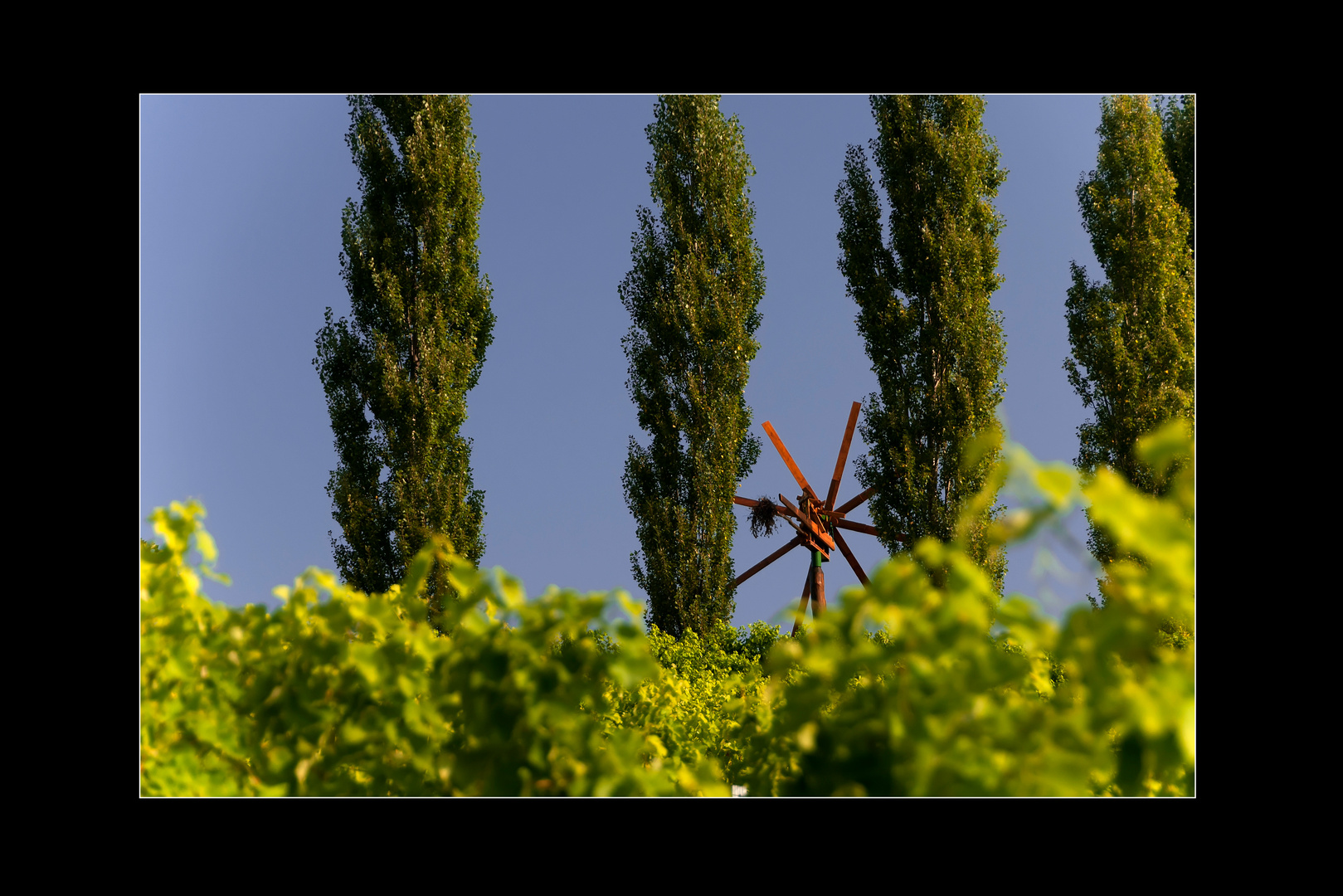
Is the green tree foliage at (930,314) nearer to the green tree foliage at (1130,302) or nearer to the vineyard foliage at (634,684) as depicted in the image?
the green tree foliage at (1130,302)

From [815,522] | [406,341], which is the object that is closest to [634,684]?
[406,341]

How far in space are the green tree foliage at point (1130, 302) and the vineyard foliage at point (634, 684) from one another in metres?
8.40

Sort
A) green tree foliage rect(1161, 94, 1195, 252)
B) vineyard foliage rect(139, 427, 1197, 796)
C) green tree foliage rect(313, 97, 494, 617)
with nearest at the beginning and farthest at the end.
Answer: vineyard foliage rect(139, 427, 1197, 796), green tree foliage rect(313, 97, 494, 617), green tree foliage rect(1161, 94, 1195, 252)

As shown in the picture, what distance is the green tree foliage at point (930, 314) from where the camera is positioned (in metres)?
9.90

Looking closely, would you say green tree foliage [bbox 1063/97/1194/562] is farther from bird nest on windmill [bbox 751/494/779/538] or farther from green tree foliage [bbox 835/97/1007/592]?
bird nest on windmill [bbox 751/494/779/538]

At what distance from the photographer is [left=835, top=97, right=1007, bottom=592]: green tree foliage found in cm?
990

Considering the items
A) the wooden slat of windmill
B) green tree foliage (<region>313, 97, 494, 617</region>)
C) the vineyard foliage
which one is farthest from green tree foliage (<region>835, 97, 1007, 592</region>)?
the vineyard foliage

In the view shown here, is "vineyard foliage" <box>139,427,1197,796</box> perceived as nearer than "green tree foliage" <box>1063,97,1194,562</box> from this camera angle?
Yes

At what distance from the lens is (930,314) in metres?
10.3

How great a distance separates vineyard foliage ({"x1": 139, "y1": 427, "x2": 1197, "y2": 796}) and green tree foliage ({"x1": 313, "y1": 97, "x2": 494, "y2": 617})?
734 cm

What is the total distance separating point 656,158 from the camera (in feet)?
36.4
